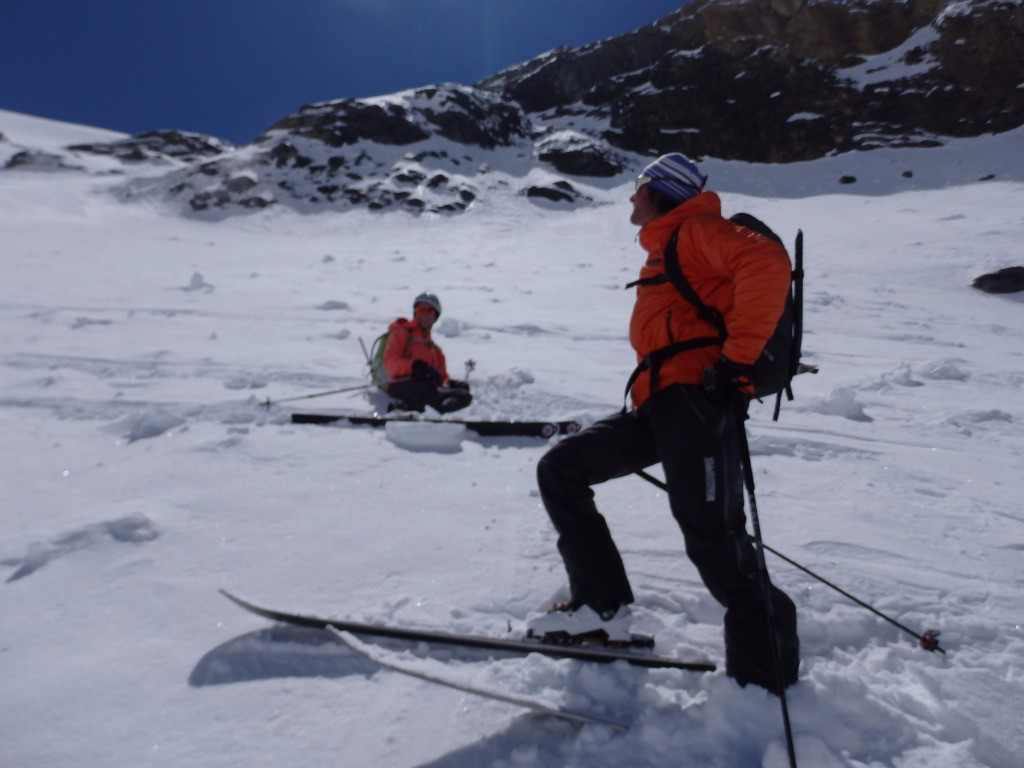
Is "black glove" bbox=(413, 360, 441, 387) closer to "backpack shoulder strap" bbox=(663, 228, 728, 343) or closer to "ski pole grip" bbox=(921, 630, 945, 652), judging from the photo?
"backpack shoulder strap" bbox=(663, 228, 728, 343)

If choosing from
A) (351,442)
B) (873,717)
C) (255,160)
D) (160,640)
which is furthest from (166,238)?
(873,717)

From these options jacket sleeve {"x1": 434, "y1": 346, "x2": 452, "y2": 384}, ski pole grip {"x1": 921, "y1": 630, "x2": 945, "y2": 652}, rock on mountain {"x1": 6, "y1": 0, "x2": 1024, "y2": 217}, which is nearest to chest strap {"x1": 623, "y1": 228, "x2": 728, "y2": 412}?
Result: ski pole grip {"x1": 921, "y1": 630, "x2": 945, "y2": 652}

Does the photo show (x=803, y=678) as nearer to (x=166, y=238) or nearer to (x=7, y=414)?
(x=7, y=414)

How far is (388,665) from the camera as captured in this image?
2.24 meters

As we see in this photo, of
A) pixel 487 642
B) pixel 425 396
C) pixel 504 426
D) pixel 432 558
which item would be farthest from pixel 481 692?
pixel 425 396

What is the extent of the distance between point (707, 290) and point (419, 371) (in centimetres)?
441

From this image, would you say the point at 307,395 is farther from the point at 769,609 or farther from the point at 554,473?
the point at 769,609

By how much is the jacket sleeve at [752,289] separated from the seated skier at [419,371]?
14.2 feet

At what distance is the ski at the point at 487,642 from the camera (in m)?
2.28

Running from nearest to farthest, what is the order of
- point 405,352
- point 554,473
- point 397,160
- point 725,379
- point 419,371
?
point 725,379 < point 554,473 < point 419,371 < point 405,352 < point 397,160

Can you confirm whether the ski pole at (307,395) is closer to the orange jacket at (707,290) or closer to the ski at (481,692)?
the ski at (481,692)

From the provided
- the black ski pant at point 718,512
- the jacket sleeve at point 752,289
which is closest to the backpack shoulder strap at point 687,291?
the jacket sleeve at point 752,289

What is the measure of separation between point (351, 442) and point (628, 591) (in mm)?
2826

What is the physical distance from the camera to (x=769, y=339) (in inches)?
87.4
